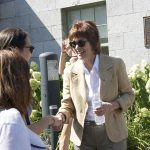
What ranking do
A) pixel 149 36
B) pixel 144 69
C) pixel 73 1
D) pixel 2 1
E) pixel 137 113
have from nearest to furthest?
1. pixel 137 113
2. pixel 144 69
3. pixel 149 36
4. pixel 73 1
5. pixel 2 1

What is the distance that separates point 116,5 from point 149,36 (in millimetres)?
792

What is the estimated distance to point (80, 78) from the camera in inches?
149

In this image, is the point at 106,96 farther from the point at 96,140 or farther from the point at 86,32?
the point at 86,32

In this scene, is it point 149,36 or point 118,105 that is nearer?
point 118,105

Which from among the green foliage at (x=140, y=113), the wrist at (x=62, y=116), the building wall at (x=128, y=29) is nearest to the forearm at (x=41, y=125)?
the wrist at (x=62, y=116)

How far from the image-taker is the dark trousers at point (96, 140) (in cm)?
366

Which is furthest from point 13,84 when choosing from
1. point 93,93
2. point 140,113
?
point 140,113

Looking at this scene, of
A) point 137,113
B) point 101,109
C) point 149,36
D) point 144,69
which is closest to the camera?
point 101,109

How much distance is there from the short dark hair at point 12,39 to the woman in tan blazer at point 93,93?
54cm

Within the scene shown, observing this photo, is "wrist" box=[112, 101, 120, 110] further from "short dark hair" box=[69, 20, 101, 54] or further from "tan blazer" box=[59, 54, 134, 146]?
"short dark hair" box=[69, 20, 101, 54]

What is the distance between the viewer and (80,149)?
148 inches

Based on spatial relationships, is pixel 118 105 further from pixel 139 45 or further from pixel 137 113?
pixel 139 45

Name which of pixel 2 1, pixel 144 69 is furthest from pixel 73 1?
pixel 144 69

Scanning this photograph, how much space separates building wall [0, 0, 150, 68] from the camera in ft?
25.0
